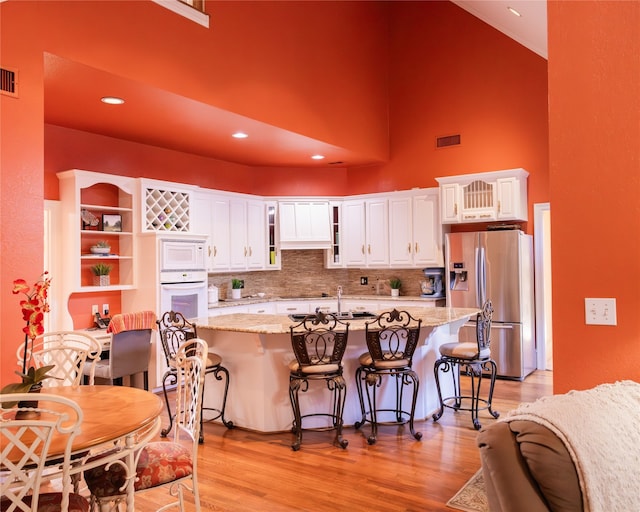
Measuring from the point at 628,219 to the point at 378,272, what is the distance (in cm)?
587

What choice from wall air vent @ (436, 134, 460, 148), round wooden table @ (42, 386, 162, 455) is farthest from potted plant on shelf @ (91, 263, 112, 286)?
wall air vent @ (436, 134, 460, 148)

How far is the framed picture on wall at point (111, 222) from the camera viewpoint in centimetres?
571

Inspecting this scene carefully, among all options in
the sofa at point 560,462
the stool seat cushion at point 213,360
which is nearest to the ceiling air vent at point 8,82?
the stool seat cushion at point 213,360

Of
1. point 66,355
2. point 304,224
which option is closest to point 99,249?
point 66,355

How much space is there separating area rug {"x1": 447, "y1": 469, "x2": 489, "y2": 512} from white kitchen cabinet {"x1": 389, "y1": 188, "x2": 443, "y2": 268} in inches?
157

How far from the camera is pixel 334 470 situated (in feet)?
11.7

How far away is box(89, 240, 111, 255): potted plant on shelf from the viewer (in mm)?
5547

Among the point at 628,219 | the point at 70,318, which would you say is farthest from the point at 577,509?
the point at 70,318

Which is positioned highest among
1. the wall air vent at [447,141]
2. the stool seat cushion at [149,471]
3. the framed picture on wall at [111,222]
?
the wall air vent at [447,141]

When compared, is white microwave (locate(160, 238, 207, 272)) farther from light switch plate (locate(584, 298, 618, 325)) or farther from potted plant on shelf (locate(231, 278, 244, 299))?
light switch plate (locate(584, 298, 618, 325))

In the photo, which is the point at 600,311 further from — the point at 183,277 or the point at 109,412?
the point at 183,277

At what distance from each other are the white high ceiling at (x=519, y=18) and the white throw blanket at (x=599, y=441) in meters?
4.08

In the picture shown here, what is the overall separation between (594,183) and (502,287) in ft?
13.9

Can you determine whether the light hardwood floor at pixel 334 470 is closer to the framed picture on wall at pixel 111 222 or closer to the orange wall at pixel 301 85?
the orange wall at pixel 301 85
